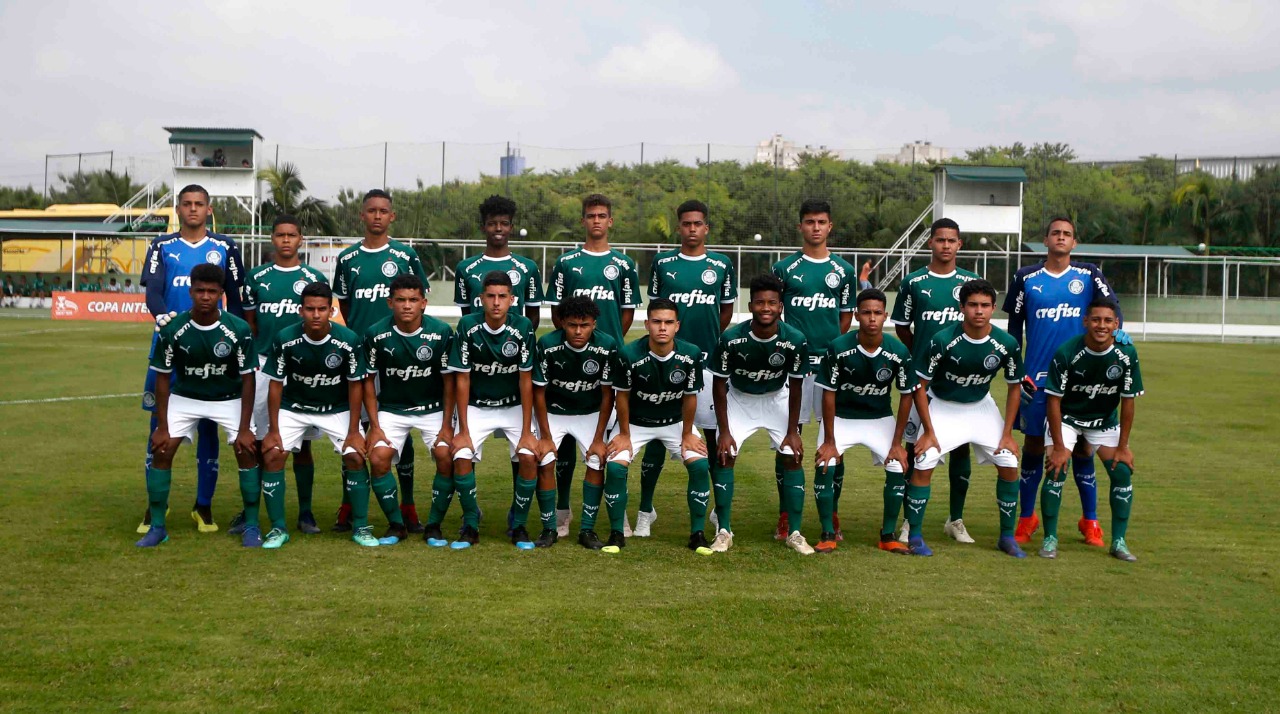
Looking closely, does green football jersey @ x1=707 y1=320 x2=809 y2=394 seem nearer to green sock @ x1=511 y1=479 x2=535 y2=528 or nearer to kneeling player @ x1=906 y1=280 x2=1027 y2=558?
kneeling player @ x1=906 y1=280 x2=1027 y2=558

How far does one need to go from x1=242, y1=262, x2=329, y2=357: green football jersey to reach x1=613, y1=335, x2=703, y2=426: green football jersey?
7.28 ft

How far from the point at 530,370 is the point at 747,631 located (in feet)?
8.15

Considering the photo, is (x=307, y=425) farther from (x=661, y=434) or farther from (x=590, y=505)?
(x=661, y=434)

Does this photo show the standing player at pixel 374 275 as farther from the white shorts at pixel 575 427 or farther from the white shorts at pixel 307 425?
the white shorts at pixel 575 427

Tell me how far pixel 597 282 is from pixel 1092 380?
327 centimetres

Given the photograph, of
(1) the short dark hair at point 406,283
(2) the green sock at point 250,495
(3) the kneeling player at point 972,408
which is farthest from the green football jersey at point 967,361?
(2) the green sock at point 250,495

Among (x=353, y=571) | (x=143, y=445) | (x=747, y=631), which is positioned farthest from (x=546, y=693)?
(x=143, y=445)

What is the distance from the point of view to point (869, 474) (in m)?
9.78

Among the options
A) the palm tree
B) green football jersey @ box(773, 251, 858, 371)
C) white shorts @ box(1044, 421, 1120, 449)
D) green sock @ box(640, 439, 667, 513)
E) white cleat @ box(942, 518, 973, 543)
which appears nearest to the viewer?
white shorts @ box(1044, 421, 1120, 449)

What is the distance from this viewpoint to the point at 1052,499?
22.0ft

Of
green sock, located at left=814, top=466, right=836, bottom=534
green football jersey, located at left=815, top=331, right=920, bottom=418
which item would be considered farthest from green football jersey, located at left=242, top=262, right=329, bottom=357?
green sock, located at left=814, top=466, right=836, bottom=534

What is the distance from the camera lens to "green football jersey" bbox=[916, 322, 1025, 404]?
673 cm

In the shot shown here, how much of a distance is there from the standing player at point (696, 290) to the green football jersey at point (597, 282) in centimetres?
25

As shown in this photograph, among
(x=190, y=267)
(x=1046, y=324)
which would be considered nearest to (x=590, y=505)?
(x=190, y=267)
